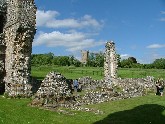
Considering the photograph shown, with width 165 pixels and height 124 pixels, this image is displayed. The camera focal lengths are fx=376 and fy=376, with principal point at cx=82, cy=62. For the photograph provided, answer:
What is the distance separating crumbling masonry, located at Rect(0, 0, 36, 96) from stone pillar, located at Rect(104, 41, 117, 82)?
18.1 m

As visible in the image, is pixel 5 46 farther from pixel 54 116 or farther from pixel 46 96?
pixel 54 116

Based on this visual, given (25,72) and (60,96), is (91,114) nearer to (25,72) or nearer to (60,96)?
(60,96)

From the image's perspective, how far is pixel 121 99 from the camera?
31766 mm

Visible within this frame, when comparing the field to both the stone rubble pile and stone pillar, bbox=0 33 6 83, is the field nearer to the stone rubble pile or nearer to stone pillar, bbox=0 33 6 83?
the stone rubble pile

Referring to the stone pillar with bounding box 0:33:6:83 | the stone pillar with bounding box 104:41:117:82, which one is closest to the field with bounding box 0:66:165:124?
the stone pillar with bounding box 0:33:6:83

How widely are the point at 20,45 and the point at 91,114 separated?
441 inches

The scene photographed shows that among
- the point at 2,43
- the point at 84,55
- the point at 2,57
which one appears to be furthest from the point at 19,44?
the point at 84,55

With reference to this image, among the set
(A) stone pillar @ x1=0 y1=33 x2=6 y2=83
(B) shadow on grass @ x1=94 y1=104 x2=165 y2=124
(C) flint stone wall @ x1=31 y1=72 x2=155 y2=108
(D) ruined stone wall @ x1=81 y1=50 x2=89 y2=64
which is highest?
(D) ruined stone wall @ x1=81 y1=50 x2=89 y2=64

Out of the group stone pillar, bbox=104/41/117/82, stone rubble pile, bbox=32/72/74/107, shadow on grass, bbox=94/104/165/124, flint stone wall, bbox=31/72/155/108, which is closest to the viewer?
shadow on grass, bbox=94/104/165/124

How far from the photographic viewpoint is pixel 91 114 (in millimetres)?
23703

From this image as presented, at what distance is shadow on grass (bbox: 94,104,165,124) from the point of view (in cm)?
2164

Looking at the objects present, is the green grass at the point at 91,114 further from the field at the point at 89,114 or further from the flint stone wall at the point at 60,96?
the flint stone wall at the point at 60,96

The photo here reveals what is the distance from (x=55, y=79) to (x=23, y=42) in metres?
5.85

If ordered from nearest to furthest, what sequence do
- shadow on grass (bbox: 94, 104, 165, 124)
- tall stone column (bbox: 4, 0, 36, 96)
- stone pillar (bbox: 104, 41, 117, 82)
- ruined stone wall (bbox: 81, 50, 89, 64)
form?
shadow on grass (bbox: 94, 104, 165, 124) < tall stone column (bbox: 4, 0, 36, 96) < stone pillar (bbox: 104, 41, 117, 82) < ruined stone wall (bbox: 81, 50, 89, 64)
